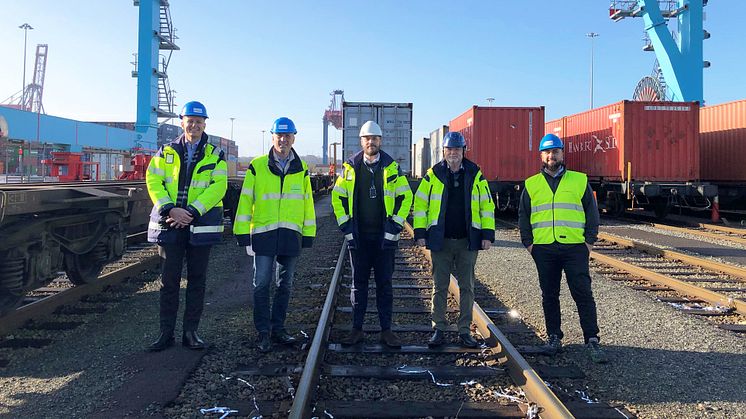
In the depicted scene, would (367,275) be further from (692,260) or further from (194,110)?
(692,260)

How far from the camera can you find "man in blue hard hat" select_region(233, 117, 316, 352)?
15.1 feet

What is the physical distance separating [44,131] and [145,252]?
3234 cm

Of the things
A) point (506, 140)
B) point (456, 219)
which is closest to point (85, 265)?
point (456, 219)

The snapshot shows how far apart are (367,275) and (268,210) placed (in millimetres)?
1060

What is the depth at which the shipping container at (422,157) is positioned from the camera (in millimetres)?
25139

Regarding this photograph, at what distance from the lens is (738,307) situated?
19.6ft

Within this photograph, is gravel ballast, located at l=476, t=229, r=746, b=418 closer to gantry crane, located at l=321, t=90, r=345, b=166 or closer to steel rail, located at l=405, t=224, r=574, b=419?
steel rail, located at l=405, t=224, r=574, b=419

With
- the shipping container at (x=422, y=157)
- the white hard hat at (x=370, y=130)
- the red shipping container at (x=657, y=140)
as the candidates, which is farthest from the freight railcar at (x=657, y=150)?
the white hard hat at (x=370, y=130)

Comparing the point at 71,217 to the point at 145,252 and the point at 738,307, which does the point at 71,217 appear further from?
the point at 738,307

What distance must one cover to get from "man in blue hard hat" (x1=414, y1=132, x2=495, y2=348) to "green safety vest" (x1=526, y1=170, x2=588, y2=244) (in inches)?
17.8

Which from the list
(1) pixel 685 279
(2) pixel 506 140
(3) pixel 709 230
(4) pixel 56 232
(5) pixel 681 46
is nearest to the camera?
(4) pixel 56 232

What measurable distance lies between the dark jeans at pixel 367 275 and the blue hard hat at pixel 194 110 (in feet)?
5.89

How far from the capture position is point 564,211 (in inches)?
179

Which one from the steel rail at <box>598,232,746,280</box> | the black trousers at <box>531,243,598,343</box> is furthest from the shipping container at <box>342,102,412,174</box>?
the black trousers at <box>531,243,598,343</box>
